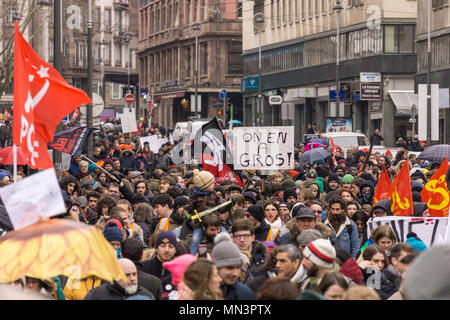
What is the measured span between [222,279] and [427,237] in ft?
15.4

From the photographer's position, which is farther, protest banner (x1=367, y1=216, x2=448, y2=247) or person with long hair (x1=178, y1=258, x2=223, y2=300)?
protest banner (x1=367, y1=216, x2=448, y2=247)

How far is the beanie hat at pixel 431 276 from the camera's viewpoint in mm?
4113

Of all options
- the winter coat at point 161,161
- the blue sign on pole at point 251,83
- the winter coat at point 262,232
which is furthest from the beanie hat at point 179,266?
the blue sign on pole at point 251,83

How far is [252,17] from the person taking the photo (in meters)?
77.2

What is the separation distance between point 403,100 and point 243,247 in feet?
157

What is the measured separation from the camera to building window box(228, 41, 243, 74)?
88.1m

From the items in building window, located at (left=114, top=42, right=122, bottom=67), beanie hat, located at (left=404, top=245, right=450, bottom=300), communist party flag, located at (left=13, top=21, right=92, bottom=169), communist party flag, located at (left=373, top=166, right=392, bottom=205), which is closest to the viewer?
beanie hat, located at (left=404, top=245, right=450, bottom=300)

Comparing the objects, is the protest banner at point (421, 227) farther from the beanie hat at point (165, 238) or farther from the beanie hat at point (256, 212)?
the beanie hat at point (165, 238)

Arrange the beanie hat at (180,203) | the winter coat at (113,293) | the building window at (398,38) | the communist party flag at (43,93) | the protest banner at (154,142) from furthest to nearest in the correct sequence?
1. the building window at (398,38)
2. the protest banner at (154,142)
3. the beanie hat at (180,203)
4. the communist party flag at (43,93)
5. the winter coat at (113,293)

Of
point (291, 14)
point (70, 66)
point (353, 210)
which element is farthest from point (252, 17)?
point (353, 210)

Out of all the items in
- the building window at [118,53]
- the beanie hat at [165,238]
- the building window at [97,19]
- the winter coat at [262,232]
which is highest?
the building window at [97,19]

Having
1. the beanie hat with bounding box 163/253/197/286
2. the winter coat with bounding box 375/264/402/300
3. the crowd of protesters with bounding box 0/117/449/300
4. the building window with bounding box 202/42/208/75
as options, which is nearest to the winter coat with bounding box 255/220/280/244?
the crowd of protesters with bounding box 0/117/449/300

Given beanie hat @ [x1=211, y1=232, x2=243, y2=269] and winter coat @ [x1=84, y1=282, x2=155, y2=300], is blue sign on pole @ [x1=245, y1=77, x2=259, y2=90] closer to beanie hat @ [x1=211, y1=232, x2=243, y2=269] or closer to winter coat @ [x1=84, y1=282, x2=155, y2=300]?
winter coat @ [x1=84, y1=282, x2=155, y2=300]

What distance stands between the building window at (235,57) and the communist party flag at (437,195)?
73315 millimetres
